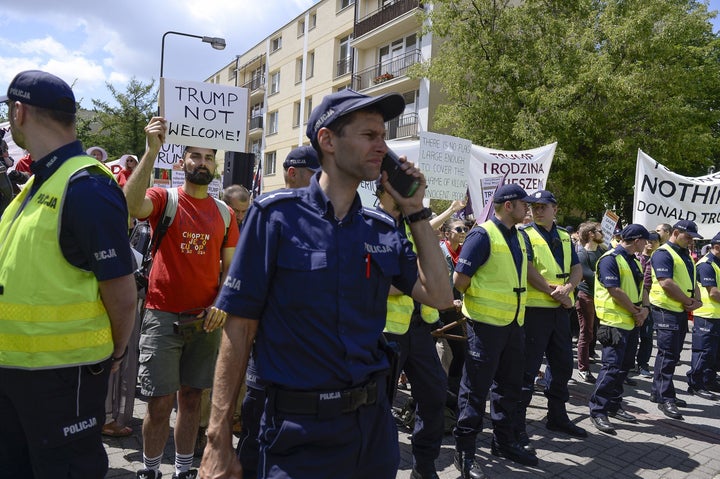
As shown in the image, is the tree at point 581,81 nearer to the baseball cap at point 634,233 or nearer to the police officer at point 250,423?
the baseball cap at point 634,233

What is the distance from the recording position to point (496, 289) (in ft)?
15.4

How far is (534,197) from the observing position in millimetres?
5836

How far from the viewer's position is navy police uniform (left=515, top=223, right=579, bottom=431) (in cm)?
554

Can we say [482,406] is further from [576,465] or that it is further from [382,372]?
[382,372]

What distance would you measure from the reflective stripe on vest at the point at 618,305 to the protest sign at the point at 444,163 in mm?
1943

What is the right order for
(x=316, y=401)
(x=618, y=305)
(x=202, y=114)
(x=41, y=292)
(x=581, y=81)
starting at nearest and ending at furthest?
(x=316, y=401)
(x=41, y=292)
(x=202, y=114)
(x=618, y=305)
(x=581, y=81)

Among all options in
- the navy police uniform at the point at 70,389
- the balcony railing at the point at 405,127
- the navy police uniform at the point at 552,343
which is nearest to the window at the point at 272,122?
the balcony railing at the point at 405,127

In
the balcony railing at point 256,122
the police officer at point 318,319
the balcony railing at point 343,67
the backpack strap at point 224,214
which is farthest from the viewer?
the balcony railing at point 256,122

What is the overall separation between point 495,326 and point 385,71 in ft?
81.3

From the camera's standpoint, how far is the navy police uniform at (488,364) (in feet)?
14.9

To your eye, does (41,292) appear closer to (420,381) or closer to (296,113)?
(420,381)

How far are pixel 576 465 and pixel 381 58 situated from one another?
2601 centimetres

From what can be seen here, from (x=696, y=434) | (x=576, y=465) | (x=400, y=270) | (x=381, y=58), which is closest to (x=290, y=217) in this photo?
(x=400, y=270)

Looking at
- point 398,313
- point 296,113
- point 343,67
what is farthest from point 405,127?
point 398,313
